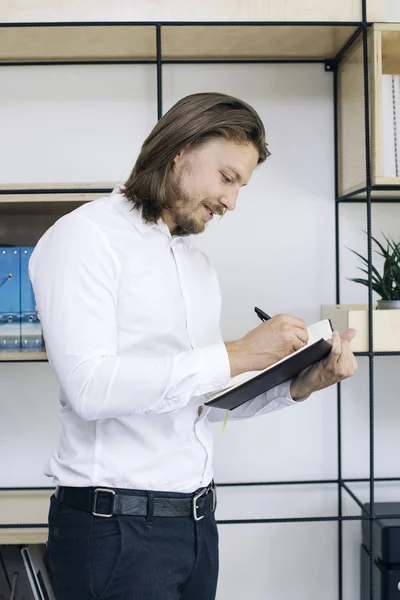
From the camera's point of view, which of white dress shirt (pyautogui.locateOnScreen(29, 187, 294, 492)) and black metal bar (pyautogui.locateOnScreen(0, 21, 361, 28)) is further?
black metal bar (pyautogui.locateOnScreen(0, 21, 361, 28))

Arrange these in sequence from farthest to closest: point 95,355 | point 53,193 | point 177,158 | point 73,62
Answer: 1. point 73,62
2. point 53,193
3. point 177,158
4. point 95,355

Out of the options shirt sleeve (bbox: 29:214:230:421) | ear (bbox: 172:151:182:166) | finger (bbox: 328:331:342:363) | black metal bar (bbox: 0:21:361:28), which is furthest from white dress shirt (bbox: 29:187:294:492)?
black metal bar (bbox: 0:21:361:28)

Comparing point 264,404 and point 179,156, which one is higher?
point 179,156

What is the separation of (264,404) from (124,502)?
39 cm

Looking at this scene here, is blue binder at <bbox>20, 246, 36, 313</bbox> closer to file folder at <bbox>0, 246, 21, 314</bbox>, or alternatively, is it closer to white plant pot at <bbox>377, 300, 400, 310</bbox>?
file folder at <bbox>0, 246, 21, 314</bbox>

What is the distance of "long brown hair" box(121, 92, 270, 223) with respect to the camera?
1.14 meters

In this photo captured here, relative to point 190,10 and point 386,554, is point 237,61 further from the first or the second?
point 386,554

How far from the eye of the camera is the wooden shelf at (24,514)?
5.53ft

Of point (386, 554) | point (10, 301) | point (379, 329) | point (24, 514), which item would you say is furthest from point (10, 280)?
point (386, 554)

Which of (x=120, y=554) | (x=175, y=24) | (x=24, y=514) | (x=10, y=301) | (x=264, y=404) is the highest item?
(x=175, y=24)

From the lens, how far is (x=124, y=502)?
3.39ft

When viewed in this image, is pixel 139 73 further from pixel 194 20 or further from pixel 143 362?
pixel 143 362

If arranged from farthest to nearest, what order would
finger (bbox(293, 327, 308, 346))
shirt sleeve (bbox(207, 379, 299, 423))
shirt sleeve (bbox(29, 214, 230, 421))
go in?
shirt sleeve (bbox(207, 379, 299, 423)), finger (bbox(293, 327, 308, 346)), shirt sleeve (bbox(29, 214, 230, 421))

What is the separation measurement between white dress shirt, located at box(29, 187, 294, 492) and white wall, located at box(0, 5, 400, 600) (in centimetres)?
87
